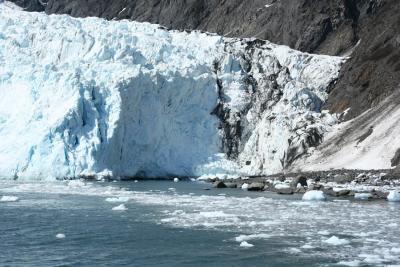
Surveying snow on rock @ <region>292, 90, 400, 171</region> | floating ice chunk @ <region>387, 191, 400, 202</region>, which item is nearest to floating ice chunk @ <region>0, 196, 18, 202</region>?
floating ice chunk @ <region>387, 191, 400, 202</region>

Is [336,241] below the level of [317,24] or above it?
below

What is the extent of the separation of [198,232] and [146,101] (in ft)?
95.5

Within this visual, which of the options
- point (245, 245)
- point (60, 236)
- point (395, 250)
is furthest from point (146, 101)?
point (395, 250)

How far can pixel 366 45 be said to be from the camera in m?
51.6

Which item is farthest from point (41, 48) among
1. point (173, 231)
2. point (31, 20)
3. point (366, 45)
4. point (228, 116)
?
point (173, 231)

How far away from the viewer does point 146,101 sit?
4484 centimetres

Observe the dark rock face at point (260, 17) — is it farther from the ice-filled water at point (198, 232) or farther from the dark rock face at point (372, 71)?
the ice-filled water at point (198, 232)

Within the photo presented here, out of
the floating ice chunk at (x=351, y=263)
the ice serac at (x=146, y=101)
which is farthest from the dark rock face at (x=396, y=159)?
the floating ice chunk at (x=351, y=263)

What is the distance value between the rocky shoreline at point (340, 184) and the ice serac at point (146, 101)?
23.9ft

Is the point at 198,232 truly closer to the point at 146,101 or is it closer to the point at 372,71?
the point at 146,101

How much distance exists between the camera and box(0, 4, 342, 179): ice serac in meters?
39.4

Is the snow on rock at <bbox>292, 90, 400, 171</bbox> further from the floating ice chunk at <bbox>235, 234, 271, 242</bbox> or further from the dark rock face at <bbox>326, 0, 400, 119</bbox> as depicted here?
the floating ice chunk at <bbox>235, 234, 271, 242</bbox>

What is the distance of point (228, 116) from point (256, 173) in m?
5.85

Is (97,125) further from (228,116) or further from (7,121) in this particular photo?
(228,116)
